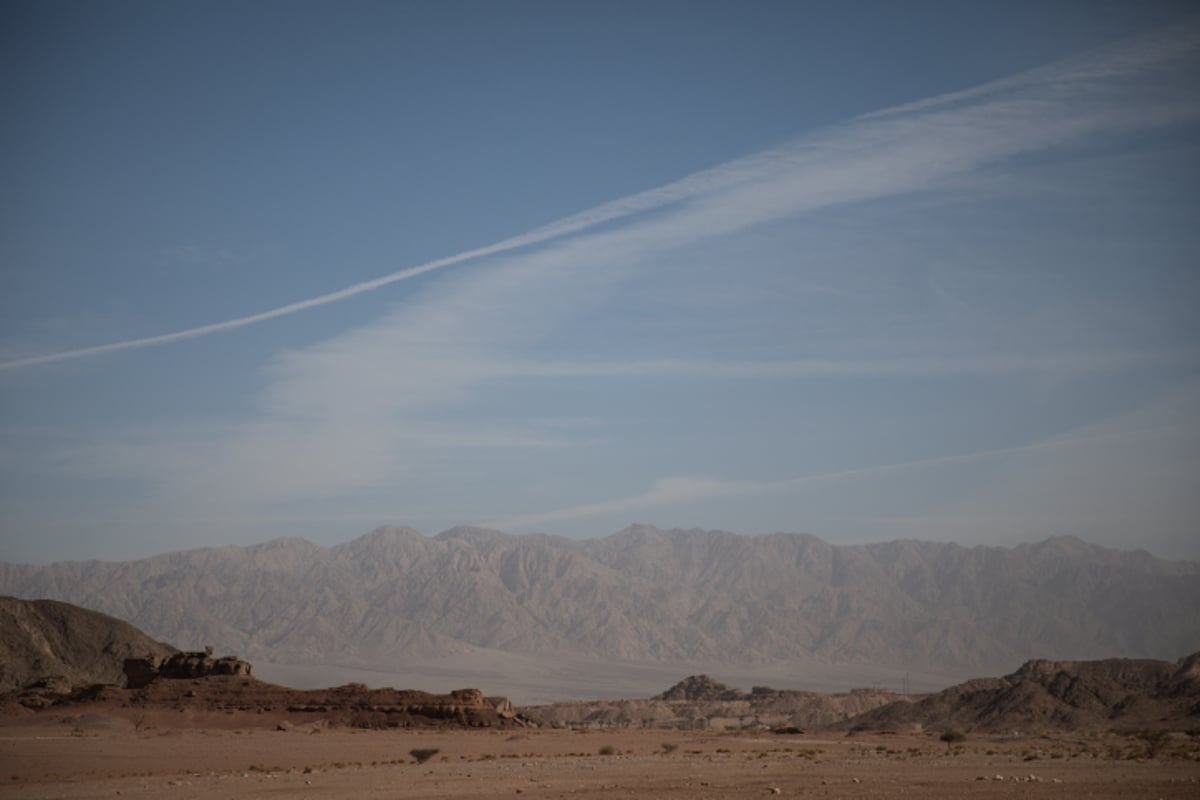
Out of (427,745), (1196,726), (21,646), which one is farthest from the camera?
(21,646)

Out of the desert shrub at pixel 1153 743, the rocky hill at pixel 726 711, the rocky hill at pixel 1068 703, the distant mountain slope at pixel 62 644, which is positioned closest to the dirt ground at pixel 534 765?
the desert shrub at pixel 1153 743

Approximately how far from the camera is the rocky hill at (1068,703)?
296ft

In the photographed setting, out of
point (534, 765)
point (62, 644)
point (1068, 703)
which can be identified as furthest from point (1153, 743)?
point (62, 644)

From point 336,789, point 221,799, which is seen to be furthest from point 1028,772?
point 221,799

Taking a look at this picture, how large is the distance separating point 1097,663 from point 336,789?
314ft

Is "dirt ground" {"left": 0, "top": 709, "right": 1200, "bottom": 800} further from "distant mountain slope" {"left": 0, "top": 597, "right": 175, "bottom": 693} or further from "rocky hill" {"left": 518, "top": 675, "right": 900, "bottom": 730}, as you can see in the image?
"rocky hill" {"left": 518, "top": 675, "right": 900, "bottom": 730}

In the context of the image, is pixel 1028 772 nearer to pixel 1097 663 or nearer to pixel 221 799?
pixel 221 799

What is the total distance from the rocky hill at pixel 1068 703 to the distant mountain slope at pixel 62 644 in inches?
2913

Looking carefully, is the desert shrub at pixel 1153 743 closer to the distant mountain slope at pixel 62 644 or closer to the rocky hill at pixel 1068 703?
the rocky hill at pixel 1068 703

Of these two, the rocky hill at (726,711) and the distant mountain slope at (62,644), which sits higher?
the distant mountain slope at (62,644)

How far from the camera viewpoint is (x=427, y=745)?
207 ft

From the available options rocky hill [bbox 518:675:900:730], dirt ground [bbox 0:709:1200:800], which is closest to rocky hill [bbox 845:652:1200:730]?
rocky hill [bbox 518:675:900:730]

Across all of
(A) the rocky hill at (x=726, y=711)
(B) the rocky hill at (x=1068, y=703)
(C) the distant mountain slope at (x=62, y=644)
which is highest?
(C) the distant mountain slope at (x=62, y=644)

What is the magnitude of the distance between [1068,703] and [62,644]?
97.4m
